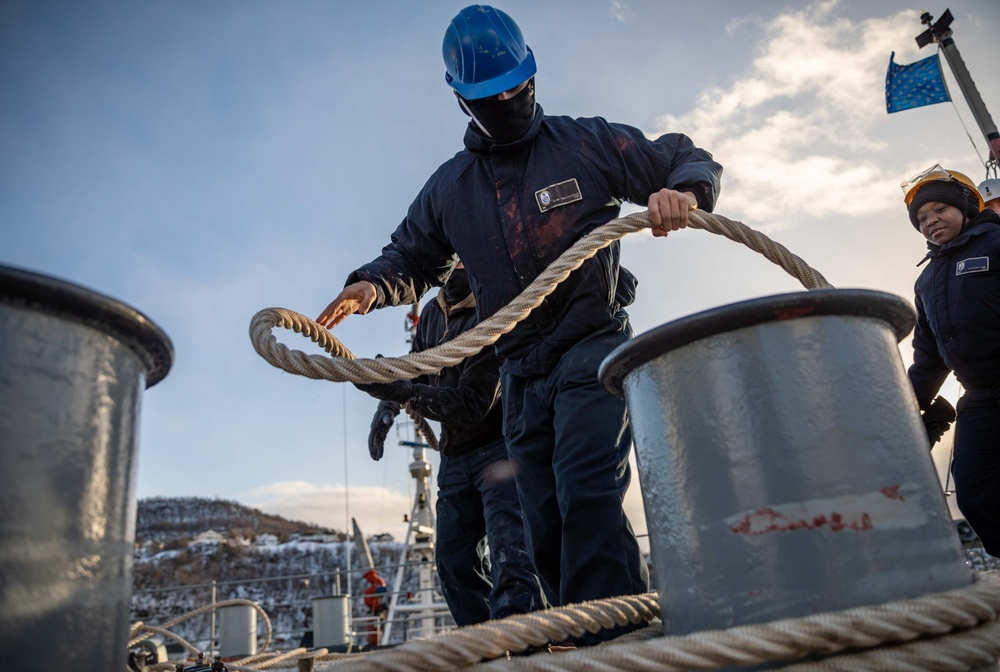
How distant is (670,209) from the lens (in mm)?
1965

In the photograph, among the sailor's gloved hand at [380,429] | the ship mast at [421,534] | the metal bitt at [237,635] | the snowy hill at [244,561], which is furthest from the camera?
the snowy hill at [244,561]

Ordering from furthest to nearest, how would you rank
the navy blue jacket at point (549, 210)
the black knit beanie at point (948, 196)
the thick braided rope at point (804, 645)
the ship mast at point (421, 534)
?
the ship mast at point (421, 534), the black knit beanie at point (948, 196), the navy blue jacket at point (549, 210), the thick braided rope at point (804, 645)

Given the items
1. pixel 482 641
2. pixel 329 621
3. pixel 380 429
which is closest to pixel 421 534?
pixel 329 621

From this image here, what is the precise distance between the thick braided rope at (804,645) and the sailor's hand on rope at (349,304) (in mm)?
1435

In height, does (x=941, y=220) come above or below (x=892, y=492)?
above

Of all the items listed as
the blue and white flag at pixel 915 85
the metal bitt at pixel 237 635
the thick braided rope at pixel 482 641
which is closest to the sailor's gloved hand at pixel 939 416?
the thick braided rope at pixel 482 641

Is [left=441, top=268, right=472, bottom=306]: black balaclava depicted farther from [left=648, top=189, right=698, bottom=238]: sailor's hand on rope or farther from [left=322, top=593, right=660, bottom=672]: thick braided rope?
[left=322, top=593, right=660, bottom=672]: thick braided rope

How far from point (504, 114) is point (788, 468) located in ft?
5.60

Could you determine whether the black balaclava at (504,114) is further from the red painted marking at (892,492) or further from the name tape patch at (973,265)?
the name tape patch at (973,265)

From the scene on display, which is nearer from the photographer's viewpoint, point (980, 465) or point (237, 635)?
point (980, 465)

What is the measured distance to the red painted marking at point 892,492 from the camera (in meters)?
1.10

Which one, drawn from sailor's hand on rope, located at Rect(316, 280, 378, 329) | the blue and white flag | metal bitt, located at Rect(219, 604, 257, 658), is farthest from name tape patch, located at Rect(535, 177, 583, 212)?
the blue and white flag

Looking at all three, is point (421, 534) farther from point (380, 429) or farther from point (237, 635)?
point (380, 429)

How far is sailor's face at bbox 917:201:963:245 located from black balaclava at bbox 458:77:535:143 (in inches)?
77.6
